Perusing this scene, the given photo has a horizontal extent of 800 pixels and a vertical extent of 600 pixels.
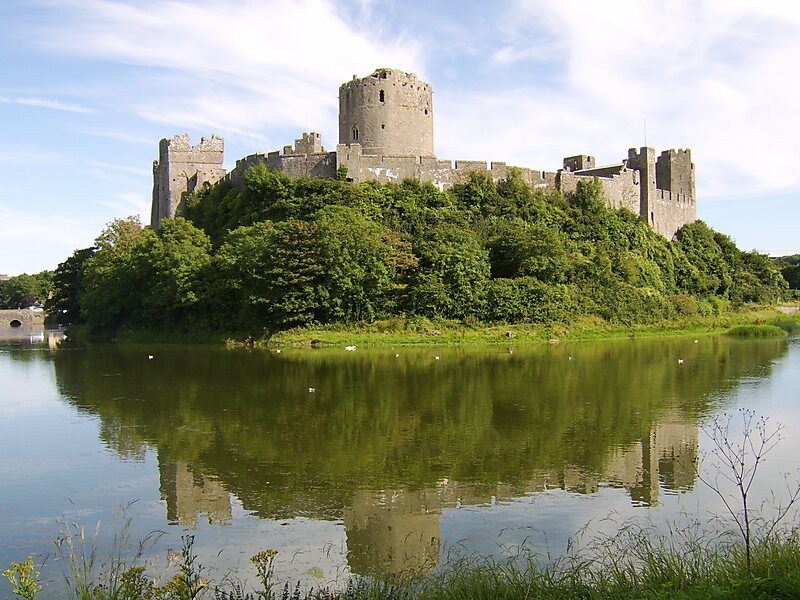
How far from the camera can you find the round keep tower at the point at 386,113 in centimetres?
4225

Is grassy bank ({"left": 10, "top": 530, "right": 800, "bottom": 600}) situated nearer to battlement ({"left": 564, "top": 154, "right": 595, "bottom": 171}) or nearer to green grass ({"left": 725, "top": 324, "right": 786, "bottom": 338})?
green grass ({"left": 725, "top": 324, "right": 786, "bottom": 338})

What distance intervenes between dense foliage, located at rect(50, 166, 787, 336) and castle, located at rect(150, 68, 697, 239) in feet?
3.63

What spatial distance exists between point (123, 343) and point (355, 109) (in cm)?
1788

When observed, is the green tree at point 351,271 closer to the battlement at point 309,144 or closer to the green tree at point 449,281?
the green tree at point 449,281

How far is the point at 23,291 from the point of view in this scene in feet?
360

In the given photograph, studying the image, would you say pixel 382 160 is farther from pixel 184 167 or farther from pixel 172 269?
pixel 184 167

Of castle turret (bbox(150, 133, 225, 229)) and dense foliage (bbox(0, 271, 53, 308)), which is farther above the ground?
castle turret (bbox(150, 133, 225, 229))

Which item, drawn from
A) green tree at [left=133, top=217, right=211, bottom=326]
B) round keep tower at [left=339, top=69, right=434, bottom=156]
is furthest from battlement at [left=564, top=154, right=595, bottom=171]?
green tree at [left=133, top=217, right=211, bottom=326]

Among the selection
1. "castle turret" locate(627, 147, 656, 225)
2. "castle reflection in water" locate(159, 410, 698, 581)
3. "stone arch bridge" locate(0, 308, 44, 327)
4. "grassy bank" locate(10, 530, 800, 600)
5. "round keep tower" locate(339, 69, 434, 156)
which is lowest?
"castle reflection in water" locate(159, 410, 698, 581)

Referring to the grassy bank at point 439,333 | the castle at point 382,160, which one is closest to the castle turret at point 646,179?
the castle at point 382,160

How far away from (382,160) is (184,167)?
1450 cm

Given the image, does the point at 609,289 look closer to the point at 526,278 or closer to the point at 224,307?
the point at 526,278

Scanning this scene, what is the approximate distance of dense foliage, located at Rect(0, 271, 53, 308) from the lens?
10962 centimetres

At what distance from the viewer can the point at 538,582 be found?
240 inches
